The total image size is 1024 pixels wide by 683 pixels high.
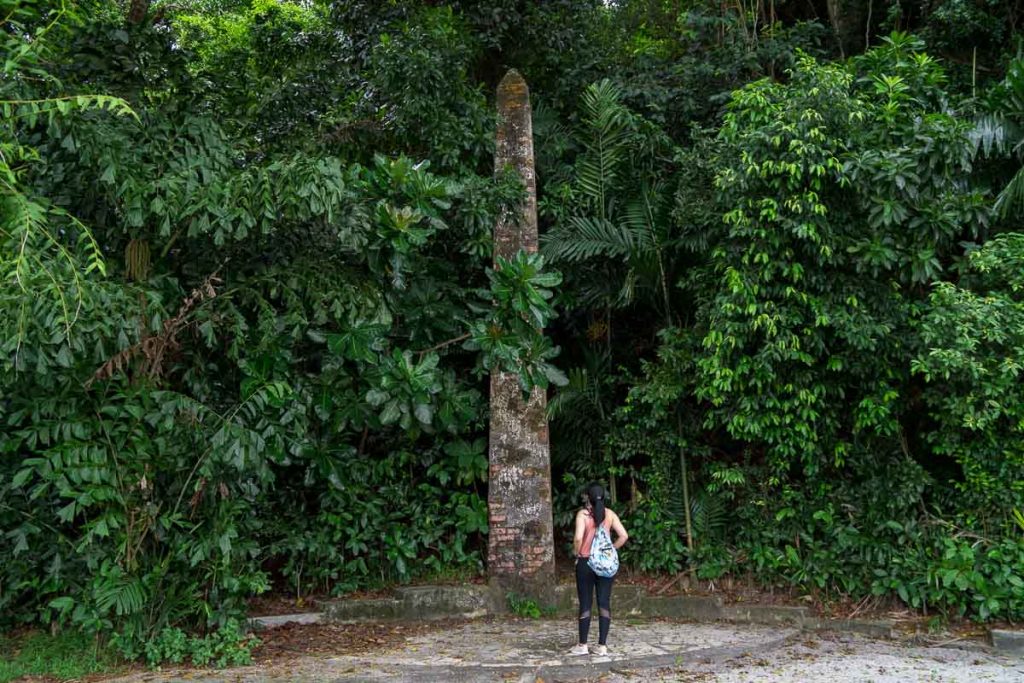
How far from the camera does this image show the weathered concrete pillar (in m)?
8.69

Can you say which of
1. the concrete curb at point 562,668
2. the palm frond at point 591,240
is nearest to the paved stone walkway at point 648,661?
the concrete curb at point 562,668

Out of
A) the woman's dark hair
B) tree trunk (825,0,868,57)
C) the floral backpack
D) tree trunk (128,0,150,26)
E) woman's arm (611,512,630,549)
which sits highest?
tree trunk (825,0,868,57)

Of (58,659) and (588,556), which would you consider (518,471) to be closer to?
(588,556)

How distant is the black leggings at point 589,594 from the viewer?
696 centimetres

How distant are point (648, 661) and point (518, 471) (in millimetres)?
2265

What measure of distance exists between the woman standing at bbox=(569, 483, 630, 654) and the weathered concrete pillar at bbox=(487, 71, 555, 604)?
1.59 meters

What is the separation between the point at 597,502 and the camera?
696cm

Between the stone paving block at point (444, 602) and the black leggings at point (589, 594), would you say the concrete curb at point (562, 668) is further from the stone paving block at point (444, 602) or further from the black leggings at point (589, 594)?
the stone paving block at point (444, 602)

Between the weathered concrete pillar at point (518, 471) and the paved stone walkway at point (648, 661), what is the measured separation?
0.62 metres

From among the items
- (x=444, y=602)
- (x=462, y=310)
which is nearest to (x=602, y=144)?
(x=462, y=310)

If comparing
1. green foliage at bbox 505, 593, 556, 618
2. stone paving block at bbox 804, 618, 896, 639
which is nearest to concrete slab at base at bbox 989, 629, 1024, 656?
stone paving block at bbox 804, 618, 896, 639

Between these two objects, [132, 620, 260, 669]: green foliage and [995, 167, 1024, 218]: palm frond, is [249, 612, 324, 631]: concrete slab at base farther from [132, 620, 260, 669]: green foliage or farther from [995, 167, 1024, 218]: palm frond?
[995, 167, 1024, 218]: palm frond

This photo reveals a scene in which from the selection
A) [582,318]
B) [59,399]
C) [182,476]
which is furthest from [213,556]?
[582,318]

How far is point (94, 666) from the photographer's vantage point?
683 centimetres
